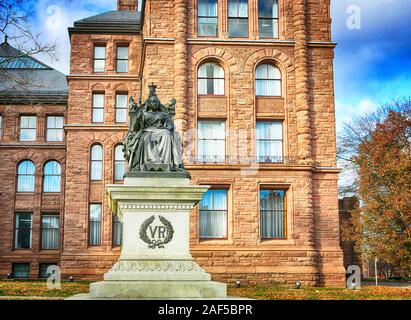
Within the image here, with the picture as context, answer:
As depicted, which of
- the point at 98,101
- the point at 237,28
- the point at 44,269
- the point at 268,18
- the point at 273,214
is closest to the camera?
the point at 273,214

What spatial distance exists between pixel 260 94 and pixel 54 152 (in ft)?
71.2

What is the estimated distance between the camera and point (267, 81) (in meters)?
35.0

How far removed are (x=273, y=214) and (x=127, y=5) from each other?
25489 mm

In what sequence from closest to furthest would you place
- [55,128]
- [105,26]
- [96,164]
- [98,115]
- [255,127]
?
[255,127], [96,164], [98,115], [105,26], [55,128]

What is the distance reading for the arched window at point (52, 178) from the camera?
50094mm

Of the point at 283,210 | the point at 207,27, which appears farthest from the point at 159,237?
the point at 207,27

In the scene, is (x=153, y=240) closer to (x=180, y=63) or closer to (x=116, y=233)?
(x=180, y=63)

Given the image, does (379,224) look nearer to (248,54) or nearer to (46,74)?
(248,54)

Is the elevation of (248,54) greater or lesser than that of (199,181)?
greater

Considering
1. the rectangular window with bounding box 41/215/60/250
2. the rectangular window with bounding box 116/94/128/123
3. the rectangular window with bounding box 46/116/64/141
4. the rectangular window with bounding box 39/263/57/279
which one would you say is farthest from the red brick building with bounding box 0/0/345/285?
the rectangular window with bounding box 46/116/64/141

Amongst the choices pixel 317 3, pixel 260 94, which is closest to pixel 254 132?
pixel 260 94
